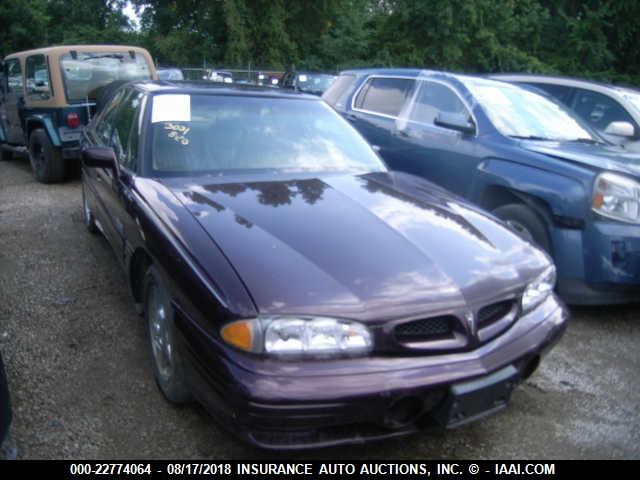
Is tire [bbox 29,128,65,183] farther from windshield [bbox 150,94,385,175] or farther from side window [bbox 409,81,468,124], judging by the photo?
side window [bbox 409,81,468,124]

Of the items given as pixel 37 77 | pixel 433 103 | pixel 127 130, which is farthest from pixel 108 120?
pixel 37 77

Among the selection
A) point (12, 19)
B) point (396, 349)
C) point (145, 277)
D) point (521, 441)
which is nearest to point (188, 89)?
point (145, 277)

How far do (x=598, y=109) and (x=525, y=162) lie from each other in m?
3.28

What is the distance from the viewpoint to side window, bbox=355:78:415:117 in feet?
18.4

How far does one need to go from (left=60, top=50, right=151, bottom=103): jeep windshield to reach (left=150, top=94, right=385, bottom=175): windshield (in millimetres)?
4568

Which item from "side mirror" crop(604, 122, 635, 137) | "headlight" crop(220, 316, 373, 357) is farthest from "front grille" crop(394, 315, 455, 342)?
"side mirror" crop(604, 122, 635, 137)

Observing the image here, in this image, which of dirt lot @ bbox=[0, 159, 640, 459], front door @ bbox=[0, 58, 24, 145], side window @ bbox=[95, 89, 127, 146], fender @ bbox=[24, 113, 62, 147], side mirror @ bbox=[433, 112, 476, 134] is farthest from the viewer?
front door @ bbox=[0, 58, 24, 145]

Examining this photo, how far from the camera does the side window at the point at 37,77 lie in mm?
7270

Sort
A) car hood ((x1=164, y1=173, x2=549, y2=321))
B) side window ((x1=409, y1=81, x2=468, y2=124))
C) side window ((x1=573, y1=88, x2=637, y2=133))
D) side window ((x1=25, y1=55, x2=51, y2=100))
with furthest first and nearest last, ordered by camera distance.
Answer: side window ((x1=25, y1=55, x2=51, y2=100)) → side window ((x1=573, y1=88, x2=637, y2=133)) → side window ((x1=409, y1=81, x2=468, y2=124)) → car hood ((x1=164, y1=173, x2=549, y2=321))

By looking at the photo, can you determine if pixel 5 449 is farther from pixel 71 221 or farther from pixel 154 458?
pixel 71 221

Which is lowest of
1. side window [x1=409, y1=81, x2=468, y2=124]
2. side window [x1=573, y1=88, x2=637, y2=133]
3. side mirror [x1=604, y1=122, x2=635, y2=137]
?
side mirror [x1=604, y1=122, x2=635, y2=137]

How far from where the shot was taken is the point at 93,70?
7.43 m

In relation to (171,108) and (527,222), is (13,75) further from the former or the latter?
(527,222)
